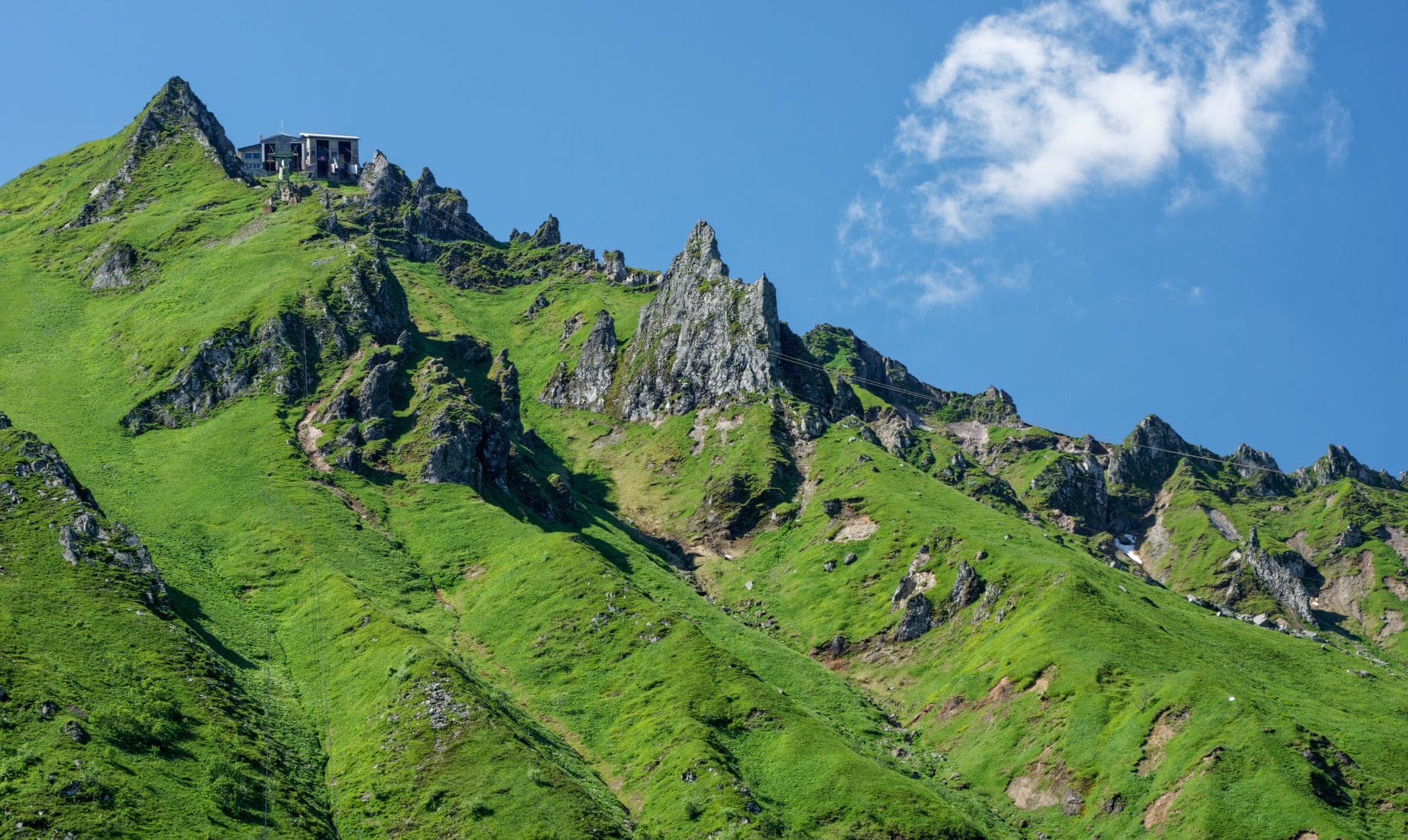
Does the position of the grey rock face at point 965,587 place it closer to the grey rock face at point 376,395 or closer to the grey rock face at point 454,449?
the grey rock face at point 454,449

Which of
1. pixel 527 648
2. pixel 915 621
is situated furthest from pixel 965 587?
pixel 527 648

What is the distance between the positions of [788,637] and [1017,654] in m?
32.5

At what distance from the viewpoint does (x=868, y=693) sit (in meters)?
144

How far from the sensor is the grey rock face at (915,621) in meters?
153

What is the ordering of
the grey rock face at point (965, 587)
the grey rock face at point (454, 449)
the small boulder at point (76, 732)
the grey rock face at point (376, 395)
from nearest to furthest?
the small boulder at point (76, 732) → the grey rock face at point (965, 587) → the grey rock face at point (454, 449) → the grey rock face at point (376, 395)

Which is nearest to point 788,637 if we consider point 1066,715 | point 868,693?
point 868,693

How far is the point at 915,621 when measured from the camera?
15388 cm

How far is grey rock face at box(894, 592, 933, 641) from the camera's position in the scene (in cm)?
15312

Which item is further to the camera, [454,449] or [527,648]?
[454,449]

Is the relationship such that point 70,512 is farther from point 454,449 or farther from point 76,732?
point 454,449

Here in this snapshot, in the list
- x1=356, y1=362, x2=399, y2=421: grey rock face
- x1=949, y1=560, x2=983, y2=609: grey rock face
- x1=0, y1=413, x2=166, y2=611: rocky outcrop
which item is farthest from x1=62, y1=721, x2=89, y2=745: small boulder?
x1=949, y1=560, x2=983, y2=609: grey rock face

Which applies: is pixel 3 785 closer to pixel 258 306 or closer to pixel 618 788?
pixel 618 788

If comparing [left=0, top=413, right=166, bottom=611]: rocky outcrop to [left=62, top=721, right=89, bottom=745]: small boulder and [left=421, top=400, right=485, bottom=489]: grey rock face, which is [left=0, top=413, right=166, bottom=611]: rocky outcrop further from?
[left=421, top=400, right=485, bottom=489]: grey rock face

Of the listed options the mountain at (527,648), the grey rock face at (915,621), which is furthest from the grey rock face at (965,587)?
the grey rock face at (915,621)
